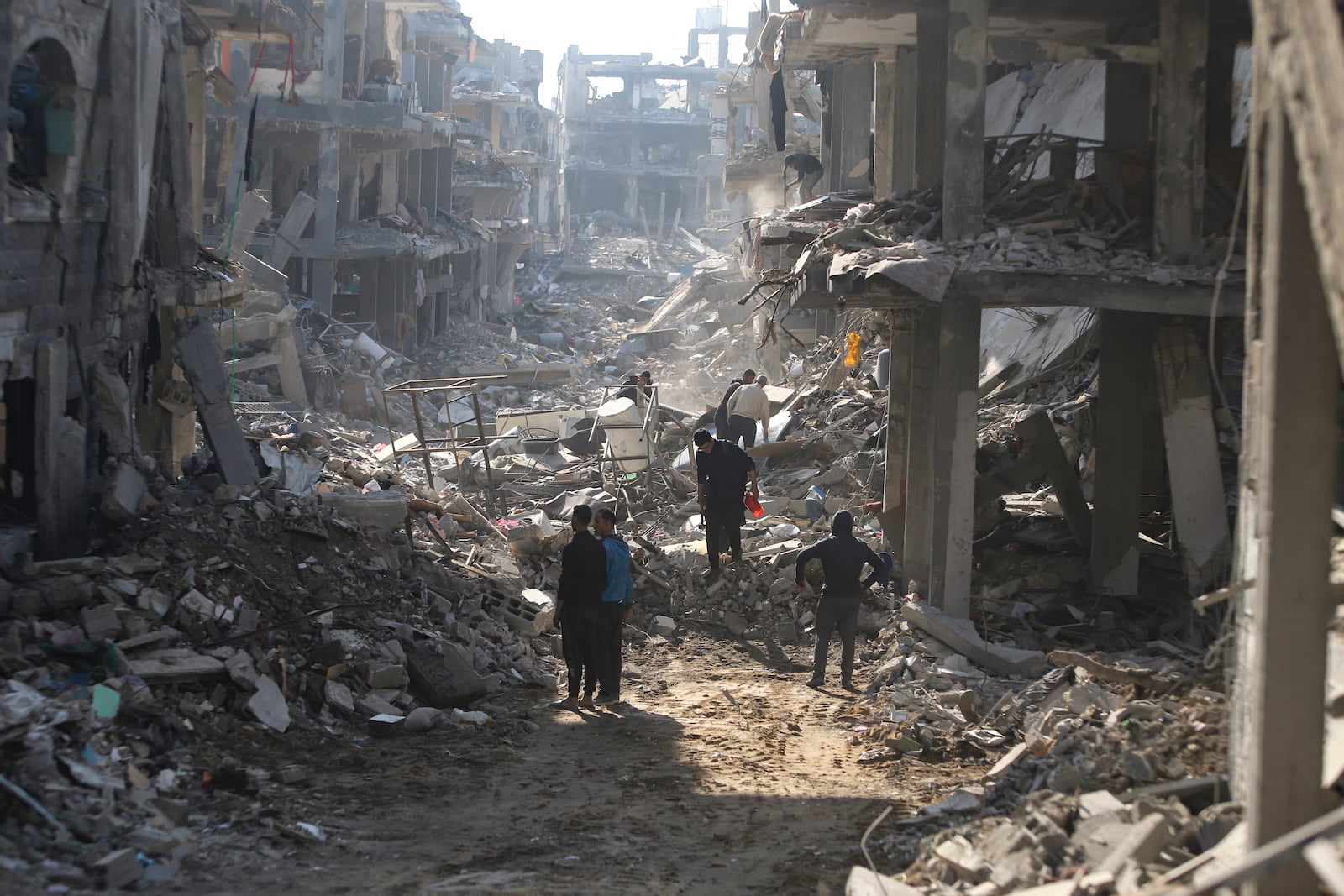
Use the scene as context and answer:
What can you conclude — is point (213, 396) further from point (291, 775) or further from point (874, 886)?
point (874, 886)

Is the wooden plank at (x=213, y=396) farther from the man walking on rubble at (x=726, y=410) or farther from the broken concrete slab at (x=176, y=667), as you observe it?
the man walking on rubble at (x=726, y=410)

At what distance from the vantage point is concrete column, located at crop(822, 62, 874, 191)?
20.7m

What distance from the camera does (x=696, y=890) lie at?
557cm

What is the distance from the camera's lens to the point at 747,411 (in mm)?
16078

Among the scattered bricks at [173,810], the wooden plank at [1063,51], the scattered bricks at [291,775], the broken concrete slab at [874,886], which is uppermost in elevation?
the wooden plank at [1063,51]

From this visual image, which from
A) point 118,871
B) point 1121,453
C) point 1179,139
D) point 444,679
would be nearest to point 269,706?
point 444,679

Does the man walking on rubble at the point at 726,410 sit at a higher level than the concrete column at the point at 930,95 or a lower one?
lower

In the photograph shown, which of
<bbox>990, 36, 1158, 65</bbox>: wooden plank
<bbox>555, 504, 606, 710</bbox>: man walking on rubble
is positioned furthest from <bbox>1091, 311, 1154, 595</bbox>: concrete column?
<bbox>555, 504, 606, 710</bbox>: man walking on rubble

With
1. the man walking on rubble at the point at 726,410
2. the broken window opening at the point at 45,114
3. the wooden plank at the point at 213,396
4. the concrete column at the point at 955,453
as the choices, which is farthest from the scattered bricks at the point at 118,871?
the man walking on rubble at the point at 726,410

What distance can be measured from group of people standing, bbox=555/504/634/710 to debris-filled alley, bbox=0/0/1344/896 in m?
0.04

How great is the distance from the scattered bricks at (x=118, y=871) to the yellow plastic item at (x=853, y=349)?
44.3 feet

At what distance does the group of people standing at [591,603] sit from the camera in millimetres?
8727

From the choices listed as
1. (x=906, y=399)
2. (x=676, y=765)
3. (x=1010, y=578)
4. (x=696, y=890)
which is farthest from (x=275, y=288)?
(x=696, y=890)

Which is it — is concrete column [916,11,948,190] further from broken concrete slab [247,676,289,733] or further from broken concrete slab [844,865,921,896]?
broken concrete slab [844,865,921,896]
